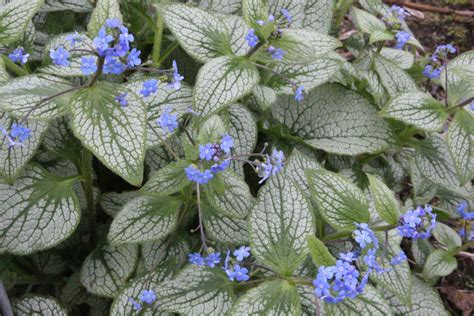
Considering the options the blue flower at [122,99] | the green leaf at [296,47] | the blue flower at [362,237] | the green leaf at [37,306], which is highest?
the green leaf at [296,47]

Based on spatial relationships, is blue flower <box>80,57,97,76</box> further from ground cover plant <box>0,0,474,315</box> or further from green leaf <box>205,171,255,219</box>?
green leaf <box>205,171,255,219</box>

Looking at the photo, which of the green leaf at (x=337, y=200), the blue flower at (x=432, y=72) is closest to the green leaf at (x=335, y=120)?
the blue flower at (x=432, y=72)

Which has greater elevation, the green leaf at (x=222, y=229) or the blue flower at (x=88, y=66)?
the blue flower at (x=88, y=66)

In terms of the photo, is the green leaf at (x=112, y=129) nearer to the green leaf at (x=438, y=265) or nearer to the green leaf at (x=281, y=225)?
the green leaf at (x=281, y=225)

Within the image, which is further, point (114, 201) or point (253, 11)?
point (114, 201)

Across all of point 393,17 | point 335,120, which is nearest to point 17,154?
point 335,120

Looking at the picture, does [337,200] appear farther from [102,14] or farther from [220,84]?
[102,14]
